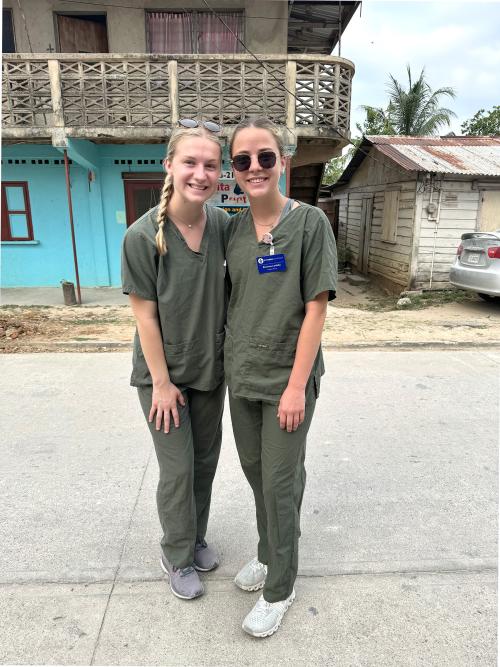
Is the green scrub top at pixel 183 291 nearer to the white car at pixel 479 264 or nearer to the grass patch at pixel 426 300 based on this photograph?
the white car at pixel 479 264

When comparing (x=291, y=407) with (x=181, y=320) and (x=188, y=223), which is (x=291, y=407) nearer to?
(x=181, y=320)

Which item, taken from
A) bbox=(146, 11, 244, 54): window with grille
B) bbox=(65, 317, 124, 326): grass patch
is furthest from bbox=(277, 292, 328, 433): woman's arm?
bbox=(146, 11, 244, 54): window with grille

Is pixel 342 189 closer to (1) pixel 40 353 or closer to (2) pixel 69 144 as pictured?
(2) pixel 69 144

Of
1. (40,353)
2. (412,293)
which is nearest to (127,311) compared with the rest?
(40,353)

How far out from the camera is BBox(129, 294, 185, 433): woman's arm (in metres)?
1.80

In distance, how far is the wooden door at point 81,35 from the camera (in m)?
9.54

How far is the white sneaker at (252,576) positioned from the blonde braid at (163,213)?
1489mm

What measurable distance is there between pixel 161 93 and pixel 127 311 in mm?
4371

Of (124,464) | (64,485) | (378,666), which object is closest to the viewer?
(378,666)

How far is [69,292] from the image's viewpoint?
8.73 meters

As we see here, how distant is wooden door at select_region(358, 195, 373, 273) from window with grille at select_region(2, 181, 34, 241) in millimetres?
8978

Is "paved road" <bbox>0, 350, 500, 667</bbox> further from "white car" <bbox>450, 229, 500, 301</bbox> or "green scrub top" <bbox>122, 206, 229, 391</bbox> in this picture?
"white car" <bbox>450, 229, 500, 301</bbox>

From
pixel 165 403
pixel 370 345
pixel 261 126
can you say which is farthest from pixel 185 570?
pixel 370 345

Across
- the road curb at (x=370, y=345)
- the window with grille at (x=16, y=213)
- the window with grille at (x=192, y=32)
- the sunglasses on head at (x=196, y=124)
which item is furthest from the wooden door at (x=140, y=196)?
the sunglasses on head at (x=196, y=124)
